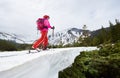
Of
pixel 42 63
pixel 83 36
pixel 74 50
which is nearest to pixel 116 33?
pixel 83 36

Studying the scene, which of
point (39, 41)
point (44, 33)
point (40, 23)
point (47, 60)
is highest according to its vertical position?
point (40, 23)

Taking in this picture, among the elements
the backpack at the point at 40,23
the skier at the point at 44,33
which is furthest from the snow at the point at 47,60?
the backpack at the point at 40,23

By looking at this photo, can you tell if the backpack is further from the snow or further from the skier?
the snow

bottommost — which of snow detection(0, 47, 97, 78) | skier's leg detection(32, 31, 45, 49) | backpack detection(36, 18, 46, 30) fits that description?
snow detection(0, 47, 97, 78)

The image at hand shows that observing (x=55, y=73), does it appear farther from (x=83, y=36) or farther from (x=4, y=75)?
(x=83, y=36)

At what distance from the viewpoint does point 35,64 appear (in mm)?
5688

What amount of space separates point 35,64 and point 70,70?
3.31 metres

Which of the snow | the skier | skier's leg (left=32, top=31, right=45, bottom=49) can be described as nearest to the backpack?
the skier

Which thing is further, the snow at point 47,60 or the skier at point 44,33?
the skier at point 44,33

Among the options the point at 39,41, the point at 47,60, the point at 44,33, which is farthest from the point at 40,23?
the point at 47,60

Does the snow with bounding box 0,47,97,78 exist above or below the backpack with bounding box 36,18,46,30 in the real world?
below

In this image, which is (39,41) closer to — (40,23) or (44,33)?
(44,33)

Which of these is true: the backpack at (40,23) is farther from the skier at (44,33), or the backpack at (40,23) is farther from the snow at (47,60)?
the snow at (47,60)

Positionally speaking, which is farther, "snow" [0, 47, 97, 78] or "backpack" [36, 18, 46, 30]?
"backpack" [36, 18, 46, 30]
